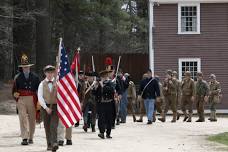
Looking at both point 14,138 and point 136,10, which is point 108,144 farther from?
point 136,10

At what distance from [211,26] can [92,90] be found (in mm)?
19838

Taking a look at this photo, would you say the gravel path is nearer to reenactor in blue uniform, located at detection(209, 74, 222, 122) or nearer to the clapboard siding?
reenactor in blue uniform, located at detection(209, 74, 222, 122)

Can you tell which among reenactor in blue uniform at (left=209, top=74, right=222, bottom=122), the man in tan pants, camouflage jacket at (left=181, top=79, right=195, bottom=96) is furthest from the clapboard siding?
the man in tan pants

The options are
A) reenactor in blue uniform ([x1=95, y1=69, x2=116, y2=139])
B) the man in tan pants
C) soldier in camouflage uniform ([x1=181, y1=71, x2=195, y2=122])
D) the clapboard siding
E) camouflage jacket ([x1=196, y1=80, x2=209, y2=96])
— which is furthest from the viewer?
the clapboard siding

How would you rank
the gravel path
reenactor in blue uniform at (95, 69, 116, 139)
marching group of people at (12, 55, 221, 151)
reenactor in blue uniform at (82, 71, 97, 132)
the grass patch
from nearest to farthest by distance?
1. marching group of people at (12, 55, 221, 151)
2. the gravel path
3. the grass patch
4. reenactor in blue uniform at (95, 69, 116, 139)
5. reenactor in blue uniform at (82, 71, 97, 132)

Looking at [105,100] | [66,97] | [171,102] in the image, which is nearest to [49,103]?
[66,97]

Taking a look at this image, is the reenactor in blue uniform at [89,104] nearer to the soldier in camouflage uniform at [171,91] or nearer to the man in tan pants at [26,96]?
the man in tan pants at [26,96]

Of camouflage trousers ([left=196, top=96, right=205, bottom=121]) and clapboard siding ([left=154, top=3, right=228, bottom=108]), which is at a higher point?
clapboard siding ([left=154, top=3, right=228, bottom=108])

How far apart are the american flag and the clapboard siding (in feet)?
76.8

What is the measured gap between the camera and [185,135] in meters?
Answer: 21.1

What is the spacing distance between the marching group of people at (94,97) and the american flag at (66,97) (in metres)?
0.16

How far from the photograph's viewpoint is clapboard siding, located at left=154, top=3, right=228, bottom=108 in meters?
39.3

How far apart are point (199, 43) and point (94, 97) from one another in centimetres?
1866

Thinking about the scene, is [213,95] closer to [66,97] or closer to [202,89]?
[202,89]
